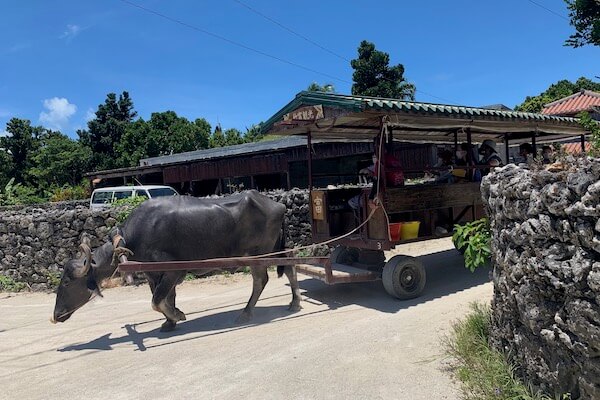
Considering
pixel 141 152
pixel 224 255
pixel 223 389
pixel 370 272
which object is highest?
pixel 141 152

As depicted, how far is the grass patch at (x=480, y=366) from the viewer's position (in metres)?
3.46

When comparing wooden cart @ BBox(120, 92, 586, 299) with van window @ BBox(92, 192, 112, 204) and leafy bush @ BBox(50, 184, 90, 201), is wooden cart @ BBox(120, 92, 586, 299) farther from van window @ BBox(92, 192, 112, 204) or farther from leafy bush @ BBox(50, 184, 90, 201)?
leafy bush @ BBox(50, 184, 90, 201)

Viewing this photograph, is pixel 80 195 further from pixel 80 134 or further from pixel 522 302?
pixel 522 302

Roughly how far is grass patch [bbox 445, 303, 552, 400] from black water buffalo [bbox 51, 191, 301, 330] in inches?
106

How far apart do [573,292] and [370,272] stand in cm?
428

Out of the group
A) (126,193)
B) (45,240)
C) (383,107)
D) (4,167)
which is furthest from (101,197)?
(4,167)

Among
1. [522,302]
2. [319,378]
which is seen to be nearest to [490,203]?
[522,302]

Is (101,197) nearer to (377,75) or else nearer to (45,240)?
(45,240)

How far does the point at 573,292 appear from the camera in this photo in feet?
9.30

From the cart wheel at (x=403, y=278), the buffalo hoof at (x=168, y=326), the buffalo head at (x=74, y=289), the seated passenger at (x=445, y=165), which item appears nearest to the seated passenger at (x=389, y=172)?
the cart wheel at (x=403, y=278)

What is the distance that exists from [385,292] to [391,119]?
265 cm

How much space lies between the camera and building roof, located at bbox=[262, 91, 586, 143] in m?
6.29

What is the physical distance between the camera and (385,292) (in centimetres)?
737

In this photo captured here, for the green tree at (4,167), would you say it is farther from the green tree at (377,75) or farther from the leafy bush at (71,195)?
the green tree at (377,75)
